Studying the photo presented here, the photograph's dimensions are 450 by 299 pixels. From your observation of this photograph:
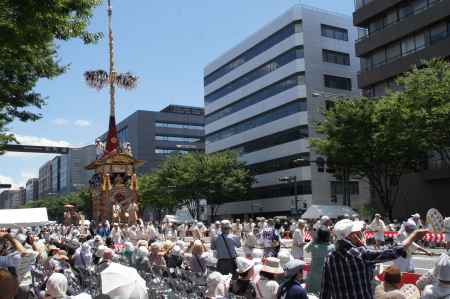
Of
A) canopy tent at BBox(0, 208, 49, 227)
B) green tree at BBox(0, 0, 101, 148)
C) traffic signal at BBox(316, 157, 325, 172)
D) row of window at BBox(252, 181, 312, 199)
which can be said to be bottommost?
canopy tent at BBox(0, 208, 49, 227)

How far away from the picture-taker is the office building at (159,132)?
11512 centimetres

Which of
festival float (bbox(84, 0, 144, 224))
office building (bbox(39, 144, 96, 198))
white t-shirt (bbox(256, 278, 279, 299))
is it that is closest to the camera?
white t-shirt (bbox(256, 278, 279, 299))

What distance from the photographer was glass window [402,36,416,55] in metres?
43.5

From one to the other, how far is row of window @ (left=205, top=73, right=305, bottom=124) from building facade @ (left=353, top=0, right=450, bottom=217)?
12351 mm

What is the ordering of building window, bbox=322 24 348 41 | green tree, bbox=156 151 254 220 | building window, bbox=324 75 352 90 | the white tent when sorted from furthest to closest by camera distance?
building window, bbox=322 24 348 41 < building window, bbox=324 75 352 90 < green tree, bbox=156 151 254 220 < the white tent

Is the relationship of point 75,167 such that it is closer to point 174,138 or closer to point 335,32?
point 174,138

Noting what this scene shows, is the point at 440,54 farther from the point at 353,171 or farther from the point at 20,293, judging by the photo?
the point at 20,293

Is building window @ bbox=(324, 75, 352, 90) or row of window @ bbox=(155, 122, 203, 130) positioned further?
row of window @ bbox=(155, 122, 203, 130)

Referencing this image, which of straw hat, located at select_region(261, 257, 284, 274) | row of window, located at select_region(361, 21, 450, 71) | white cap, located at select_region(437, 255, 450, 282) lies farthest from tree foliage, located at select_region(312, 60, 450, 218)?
white cap, located at select_region(437, 255, 450, 282)

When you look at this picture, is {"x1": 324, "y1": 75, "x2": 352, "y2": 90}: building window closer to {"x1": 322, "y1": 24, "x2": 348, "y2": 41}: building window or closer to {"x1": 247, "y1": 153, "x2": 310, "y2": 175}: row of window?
{"x1": 322, "y1": 24, "x2": 348, "y2": 41}: building window

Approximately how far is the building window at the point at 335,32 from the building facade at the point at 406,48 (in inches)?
521

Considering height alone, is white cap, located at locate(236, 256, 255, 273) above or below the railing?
below

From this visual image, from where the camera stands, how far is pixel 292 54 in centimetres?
6238

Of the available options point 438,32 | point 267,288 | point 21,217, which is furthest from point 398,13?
point 267,288
